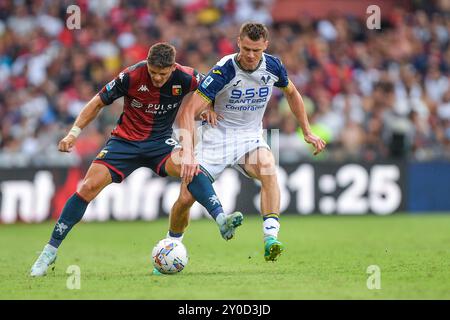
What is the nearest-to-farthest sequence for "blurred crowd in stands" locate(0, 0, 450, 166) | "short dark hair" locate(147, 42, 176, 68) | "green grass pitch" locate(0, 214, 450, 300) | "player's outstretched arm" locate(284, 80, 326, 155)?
"green grass pitch" locate(0, 214, 450, 300) → "short dark hair" locate(147, 42, 176, 68) → "player's outstretched arm" locate(284, 80, 326, 155) → "blurred crowd in stands" locate(0, 0, 450, 166)

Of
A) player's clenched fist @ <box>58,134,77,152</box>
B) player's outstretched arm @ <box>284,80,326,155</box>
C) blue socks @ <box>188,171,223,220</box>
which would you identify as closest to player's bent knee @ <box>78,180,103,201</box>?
player's clenched fist @ <box>58,134,77,152</box>

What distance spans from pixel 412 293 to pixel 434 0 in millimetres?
16734

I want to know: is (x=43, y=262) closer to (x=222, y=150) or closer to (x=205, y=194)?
(x=205, y=194)

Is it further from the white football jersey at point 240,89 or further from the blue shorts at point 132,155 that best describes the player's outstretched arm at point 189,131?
the blue shorts at point 132,155

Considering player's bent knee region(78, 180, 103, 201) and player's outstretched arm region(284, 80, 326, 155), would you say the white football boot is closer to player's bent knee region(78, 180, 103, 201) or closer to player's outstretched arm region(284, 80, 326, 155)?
player's bent knee region(78, 180, 103, 201)

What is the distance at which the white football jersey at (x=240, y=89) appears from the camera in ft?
31.2

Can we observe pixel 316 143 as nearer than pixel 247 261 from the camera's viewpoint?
Yes

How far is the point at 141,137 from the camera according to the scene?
32.0ft

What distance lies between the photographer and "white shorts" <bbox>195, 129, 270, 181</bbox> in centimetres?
998

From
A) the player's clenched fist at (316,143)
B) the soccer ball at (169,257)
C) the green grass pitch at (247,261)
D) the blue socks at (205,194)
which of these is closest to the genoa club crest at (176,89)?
the blue socks at (205,194)

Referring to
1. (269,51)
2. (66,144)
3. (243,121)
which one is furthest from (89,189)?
(269,51)

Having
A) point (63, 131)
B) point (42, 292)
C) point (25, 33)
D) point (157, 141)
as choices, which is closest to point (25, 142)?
point (63, 131)

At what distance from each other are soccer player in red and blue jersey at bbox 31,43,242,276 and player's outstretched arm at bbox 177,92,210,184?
0.07m

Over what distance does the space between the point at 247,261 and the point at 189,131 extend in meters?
2.07
